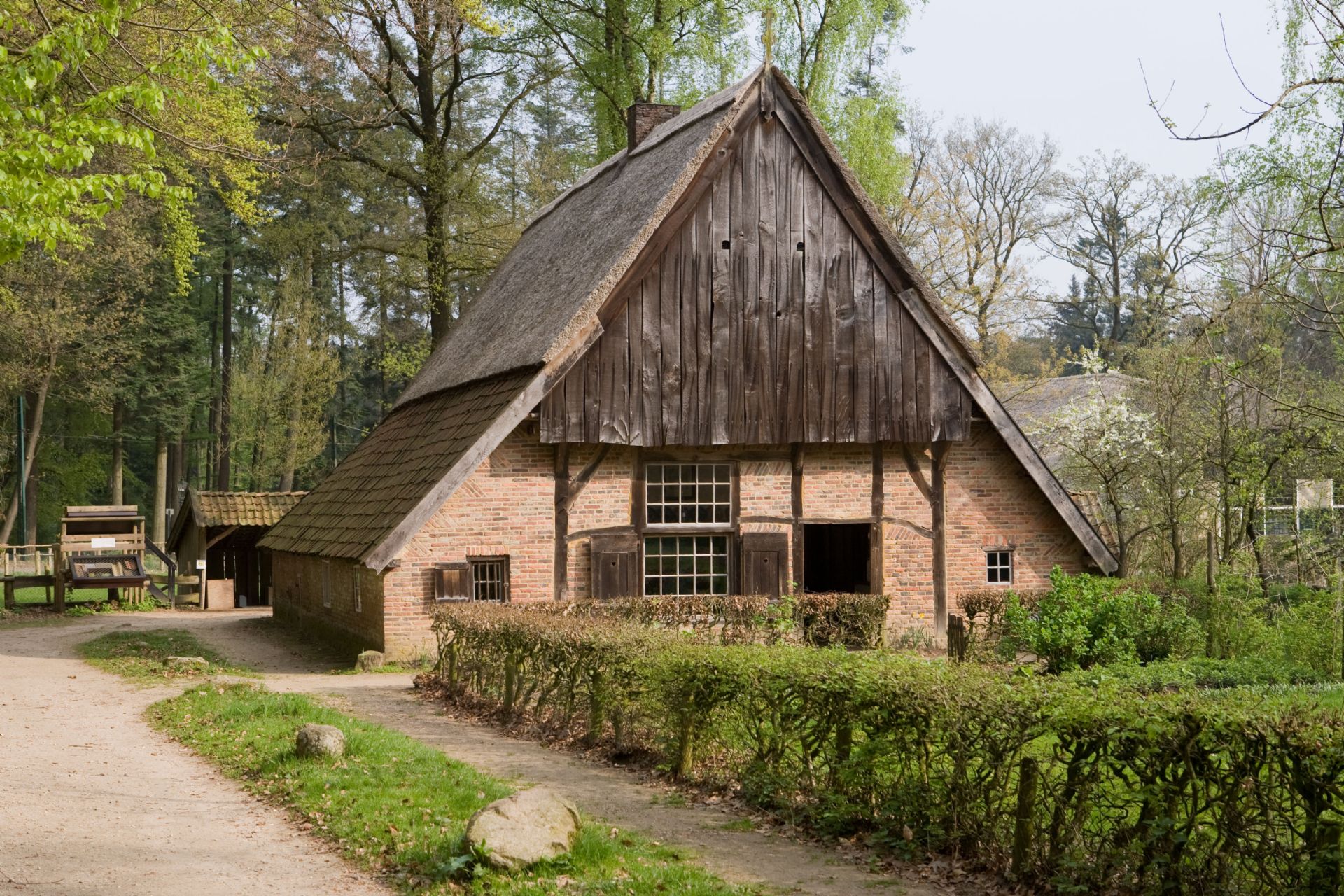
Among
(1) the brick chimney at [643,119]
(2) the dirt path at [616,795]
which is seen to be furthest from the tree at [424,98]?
(2) the dirt path at [616,795]

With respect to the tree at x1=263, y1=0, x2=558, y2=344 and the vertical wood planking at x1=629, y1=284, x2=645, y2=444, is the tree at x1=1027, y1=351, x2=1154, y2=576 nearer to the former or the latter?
the vertical wood planking at x1=629, y1=284, x2=645, y2=444

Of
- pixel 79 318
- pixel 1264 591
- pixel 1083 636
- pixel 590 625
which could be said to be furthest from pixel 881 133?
pixel 79 318

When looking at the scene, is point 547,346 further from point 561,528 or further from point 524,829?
point 524,829

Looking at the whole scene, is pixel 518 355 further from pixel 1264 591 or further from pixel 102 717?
pixel 1264 591

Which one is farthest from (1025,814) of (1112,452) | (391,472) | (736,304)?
(1112,452)

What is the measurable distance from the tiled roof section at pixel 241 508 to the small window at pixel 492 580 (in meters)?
13.1

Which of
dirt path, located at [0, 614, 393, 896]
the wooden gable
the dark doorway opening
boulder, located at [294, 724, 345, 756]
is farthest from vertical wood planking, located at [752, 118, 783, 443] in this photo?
boulder, located at [294, 724, 345, 756]

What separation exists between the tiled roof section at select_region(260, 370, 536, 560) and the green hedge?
7232 mm

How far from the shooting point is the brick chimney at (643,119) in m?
24.9

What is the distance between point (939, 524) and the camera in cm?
2030

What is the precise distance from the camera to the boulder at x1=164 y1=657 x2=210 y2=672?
58.0 ft

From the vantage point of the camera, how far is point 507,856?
7633 mm

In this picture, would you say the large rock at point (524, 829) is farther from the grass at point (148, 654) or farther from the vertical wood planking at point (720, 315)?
the vertical wood planking at point (720, 315)

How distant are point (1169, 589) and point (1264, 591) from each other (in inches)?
154
